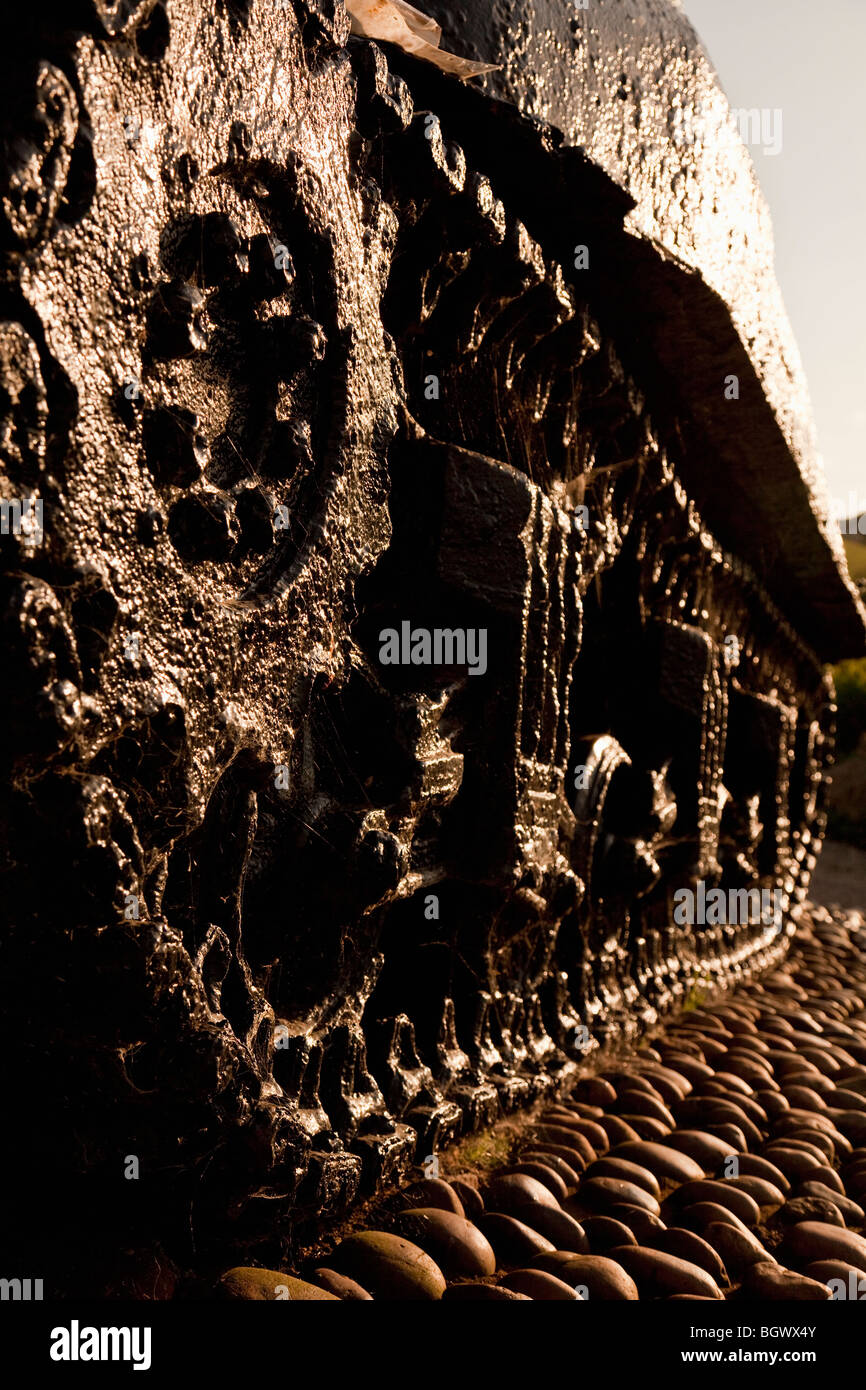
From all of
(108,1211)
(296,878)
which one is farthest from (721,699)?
(108,1211)

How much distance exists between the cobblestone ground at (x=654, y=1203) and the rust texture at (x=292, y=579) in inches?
4.4

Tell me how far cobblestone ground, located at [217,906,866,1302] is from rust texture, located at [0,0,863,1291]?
11 centimetres

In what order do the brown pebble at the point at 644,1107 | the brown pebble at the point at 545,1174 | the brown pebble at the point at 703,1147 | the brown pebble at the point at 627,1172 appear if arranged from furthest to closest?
1. the brown pebble at the point at 644,1107
2. the brown pebble at the point at 703,1147
3. the brown pebble at the point at 627,1172
4. the brown pebble at the point at 545,1174

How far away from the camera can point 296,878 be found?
197 cm

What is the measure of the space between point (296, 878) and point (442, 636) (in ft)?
2.03

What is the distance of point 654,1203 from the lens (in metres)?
2.36

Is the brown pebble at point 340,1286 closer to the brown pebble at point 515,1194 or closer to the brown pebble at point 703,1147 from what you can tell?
the brown pebble at point 515,1194

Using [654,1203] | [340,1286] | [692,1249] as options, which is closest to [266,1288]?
[340,1286]

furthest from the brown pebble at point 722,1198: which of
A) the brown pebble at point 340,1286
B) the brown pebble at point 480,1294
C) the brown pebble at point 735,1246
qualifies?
the brown pebble at point 340,1286

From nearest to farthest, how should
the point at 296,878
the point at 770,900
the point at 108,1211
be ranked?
1. the point at 108,1211
2. the point at 296,878
3. the point at 770,900

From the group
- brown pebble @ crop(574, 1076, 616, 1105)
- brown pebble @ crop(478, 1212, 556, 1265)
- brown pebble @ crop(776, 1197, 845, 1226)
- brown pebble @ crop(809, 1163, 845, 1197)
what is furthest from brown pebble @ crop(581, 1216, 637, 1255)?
brown pebble @ crop(574, 1076, 616, 1105)

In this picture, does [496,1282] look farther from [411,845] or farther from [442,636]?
[442,636]

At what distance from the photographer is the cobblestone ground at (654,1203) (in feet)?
6.13

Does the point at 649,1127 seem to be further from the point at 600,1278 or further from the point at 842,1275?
the point at 600,1278
